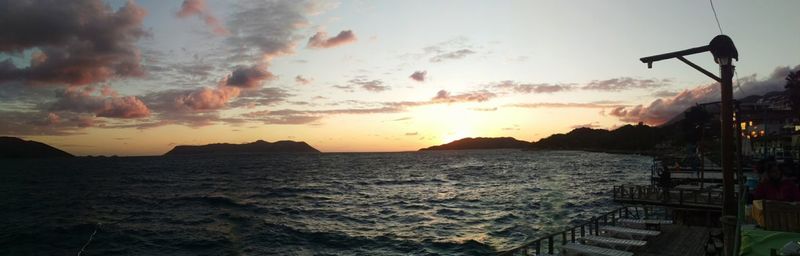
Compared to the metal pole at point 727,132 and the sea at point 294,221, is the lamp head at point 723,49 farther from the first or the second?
the sea at point 294,221

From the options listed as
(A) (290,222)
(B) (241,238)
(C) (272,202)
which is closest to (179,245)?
(B) (241,238)

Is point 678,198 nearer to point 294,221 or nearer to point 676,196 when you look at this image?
point 676,196

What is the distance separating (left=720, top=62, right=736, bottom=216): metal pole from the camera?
9344 mm

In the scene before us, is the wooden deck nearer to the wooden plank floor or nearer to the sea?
the wooden plank floor

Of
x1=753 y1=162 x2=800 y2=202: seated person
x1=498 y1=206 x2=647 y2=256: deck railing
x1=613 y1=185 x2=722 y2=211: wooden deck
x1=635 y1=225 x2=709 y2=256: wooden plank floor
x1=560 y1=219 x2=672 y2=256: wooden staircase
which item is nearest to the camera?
x1=753 y1=162 x2=800 y2=202: seated person

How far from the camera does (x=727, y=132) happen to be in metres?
9.61

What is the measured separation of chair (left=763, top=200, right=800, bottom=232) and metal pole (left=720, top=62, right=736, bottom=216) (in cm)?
92

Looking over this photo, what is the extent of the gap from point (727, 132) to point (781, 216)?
2.54 m

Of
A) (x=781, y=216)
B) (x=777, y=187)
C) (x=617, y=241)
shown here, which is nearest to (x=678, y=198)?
(x=617, y=241)

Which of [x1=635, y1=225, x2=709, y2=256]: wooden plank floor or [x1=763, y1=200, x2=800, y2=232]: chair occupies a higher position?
[x1=763, y1=200, x2=800, y2=232]: chair

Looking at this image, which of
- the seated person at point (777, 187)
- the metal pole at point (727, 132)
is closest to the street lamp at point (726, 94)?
the metal pole at point (727, 132)

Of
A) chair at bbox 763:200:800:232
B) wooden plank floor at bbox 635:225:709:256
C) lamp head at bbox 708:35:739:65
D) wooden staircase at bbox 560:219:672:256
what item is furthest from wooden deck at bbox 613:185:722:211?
lamp head at bbox 708:35:739:65

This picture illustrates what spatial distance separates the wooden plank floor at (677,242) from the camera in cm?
1794

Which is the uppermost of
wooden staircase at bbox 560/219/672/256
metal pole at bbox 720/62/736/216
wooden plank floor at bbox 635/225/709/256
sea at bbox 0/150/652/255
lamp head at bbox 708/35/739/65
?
lamp head at bbox 708/35/739/65
